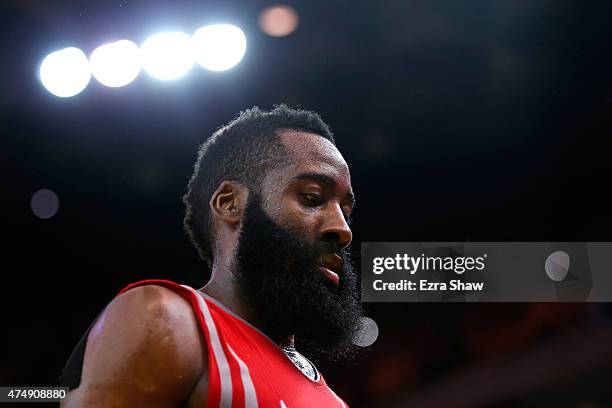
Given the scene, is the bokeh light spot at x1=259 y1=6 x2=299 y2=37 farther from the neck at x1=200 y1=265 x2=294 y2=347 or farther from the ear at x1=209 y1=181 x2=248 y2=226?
the neck at x1=200 y1=265 x2=294 y2=347

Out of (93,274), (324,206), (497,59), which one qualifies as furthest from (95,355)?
(93,274)

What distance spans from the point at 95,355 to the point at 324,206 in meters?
0.60

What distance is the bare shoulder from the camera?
1.13 metres

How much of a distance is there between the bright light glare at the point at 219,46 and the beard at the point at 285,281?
6.52 feet

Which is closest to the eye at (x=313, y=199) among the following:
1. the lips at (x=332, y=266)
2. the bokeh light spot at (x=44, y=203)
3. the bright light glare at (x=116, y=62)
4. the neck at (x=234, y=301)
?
the lips at (x=332, y=266)

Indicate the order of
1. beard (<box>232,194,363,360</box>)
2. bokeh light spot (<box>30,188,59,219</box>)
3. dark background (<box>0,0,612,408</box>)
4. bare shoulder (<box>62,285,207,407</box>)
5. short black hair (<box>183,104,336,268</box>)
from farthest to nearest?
bokeh light spot (<box>30,188,59,219</box>) → dark background (<box>0,0,612,408</box>) → short black hair (<box>183,104,336,268</box>) → beard (<box>232,194,363,360</box>) → bare shoulder (<box>62,285,207,407</box>)

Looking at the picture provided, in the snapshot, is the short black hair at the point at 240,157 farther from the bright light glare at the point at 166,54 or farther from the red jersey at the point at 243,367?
the bright light glare at the point at 166,54

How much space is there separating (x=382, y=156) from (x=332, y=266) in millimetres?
2653

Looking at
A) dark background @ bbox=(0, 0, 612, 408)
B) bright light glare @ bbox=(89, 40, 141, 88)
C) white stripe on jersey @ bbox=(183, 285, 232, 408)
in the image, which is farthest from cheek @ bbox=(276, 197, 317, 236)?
bright light glare @ bbox=(89, 40, 141, 88)

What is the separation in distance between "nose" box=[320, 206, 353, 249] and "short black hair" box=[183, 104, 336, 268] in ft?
0.55

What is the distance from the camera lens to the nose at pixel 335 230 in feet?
5.04

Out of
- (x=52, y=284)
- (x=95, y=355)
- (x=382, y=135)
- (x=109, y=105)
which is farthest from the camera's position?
(x=52, y=284)

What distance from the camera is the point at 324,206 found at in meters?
1.58

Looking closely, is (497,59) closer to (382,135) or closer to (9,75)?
(382,135)
